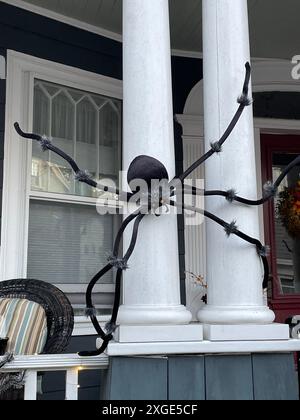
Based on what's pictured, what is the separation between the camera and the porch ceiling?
341 centimetres

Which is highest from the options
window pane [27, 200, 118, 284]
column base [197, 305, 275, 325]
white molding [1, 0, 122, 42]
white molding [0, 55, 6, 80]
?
white molding [1, 0, 122, 42]

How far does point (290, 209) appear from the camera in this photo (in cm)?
424

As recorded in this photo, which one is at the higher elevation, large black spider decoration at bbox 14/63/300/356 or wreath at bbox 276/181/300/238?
wreath at bbox 276/181/300/238

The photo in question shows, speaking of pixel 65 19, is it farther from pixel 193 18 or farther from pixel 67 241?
pixel 67 241

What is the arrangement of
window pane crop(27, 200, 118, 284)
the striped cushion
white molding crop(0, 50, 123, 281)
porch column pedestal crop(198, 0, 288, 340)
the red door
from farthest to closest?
the red door, window pane crop(27, 200, 118, 284), white molding crop(0, 50, 123, 281), the striped cushion, porch column pedestal crop(198, 0, 288, 340)

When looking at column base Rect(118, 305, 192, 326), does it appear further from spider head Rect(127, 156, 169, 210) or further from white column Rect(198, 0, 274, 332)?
spider head Rect(127, 156, 169, 210)

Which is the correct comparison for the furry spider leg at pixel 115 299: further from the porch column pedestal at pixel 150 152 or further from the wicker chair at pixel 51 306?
the wicker chair at pixel 51 306

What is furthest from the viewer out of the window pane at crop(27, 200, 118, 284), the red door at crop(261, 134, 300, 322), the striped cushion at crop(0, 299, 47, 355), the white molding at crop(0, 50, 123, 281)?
the red door at crop(261, 134, 300, 322)

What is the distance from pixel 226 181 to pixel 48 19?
2.09 meters

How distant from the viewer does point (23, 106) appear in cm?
329

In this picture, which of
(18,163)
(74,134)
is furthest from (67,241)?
(74,134)

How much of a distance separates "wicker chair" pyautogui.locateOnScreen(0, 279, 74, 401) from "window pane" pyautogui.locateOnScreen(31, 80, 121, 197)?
2.93 ft

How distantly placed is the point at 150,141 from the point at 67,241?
157cm

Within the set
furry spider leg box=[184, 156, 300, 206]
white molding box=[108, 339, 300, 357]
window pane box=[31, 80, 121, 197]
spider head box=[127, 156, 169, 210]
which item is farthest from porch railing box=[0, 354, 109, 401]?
window pane box=[31, 80, 121, 197]
